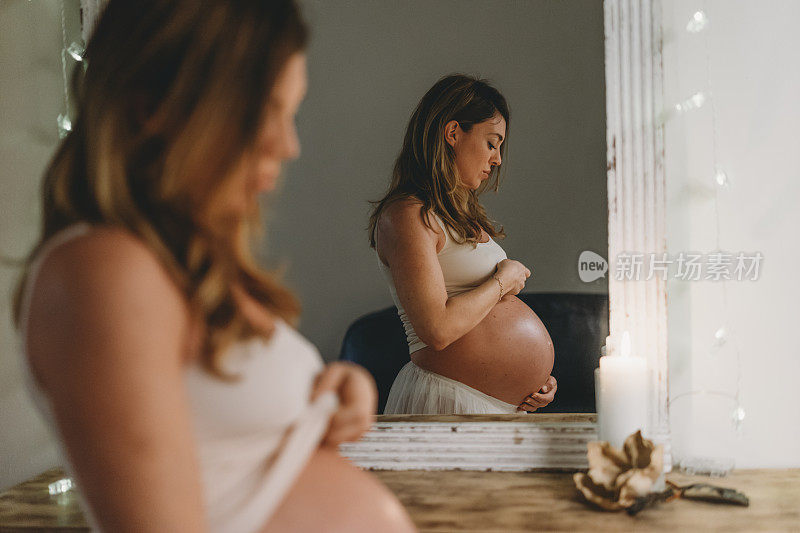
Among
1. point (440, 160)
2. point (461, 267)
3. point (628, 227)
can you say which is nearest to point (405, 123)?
point (440, 160)

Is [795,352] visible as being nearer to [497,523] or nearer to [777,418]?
[777,418]

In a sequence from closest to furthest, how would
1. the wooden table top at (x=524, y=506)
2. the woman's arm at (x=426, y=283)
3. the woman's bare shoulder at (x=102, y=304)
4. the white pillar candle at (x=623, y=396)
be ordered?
the woman's bare shoulder at (x=102, y=304), the wooden table top at (x=524, y=506), the white pillar candle at (x=623, y=396), the woman's arm at (x=426, y=283)

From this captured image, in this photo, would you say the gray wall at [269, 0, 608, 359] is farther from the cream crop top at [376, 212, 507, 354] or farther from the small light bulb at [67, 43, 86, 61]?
the small light bulb at [67, 43, 86, 61]

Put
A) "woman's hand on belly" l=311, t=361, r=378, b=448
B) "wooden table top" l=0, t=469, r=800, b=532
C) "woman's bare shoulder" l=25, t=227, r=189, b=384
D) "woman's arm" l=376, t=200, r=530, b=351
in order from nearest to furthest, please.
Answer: "woman's bare shoulder" l=25, t=227, r=189, b=384, "woman's hand on belly" l=311, t=361, r=378, b=448, "wooden table top" l=0, t=469, r=800, b=532, "woman's arm" l=376, t=200, r=530, b=351

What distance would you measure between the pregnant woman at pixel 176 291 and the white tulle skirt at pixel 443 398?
51 cm

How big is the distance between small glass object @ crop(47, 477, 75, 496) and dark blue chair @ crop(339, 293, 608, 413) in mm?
487

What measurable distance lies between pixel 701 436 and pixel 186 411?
2.91ft

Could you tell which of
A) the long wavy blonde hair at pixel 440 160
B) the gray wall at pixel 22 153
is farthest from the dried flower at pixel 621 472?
the gray wall at pixel 22 153

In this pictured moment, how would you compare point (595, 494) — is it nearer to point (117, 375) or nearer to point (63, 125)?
point (117, 375)

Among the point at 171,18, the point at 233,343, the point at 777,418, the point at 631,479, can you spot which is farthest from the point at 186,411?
the point at 777,418

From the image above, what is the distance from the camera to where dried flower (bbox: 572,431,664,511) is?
2.95 ft

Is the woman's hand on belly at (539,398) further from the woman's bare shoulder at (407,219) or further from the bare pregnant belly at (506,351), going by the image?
the woman's bare shoulder at (407,219)

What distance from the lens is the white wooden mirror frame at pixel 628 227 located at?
1.05 m

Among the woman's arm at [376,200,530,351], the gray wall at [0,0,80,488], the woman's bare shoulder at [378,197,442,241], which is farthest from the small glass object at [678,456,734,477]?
the gray wall at [0,0,80,488]
